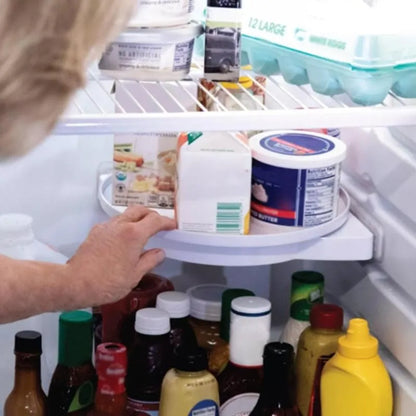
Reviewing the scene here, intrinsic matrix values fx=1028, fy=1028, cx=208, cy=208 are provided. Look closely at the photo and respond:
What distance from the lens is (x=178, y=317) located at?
1420 mm

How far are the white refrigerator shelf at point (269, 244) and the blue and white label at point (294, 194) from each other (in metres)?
0.02

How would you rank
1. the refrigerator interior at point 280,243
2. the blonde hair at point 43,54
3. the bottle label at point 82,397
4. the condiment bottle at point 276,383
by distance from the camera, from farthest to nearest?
the bottle label at point 82,397 → the condiment bottle at point 276,383 → the refrigerator interior at point 280,243 → the blonde hair at point 43,54

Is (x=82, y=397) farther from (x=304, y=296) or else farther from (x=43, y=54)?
(x=43, y=54)

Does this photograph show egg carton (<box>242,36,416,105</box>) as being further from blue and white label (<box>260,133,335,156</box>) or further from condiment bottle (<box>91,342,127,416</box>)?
condiment bottle (<box>91,342,127,416</box>)

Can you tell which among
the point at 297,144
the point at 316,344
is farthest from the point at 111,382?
the point at 297,144

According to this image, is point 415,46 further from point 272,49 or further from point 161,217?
point 161,217

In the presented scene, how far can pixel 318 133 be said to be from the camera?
148 centimetres

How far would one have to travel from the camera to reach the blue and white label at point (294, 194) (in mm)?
1324

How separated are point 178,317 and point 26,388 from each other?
23 centimetres

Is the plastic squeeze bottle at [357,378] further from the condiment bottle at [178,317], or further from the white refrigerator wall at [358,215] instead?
the condiment bottle at [178,317]

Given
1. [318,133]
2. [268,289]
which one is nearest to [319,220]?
[318,133]

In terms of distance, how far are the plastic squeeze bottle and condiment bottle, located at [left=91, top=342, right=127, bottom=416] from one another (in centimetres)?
27

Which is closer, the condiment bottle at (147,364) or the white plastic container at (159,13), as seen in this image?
the white plastic container at (159,13)

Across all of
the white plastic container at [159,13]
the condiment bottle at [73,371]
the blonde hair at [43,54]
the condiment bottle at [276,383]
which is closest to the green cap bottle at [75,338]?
the condiment bottle at [73,371]
